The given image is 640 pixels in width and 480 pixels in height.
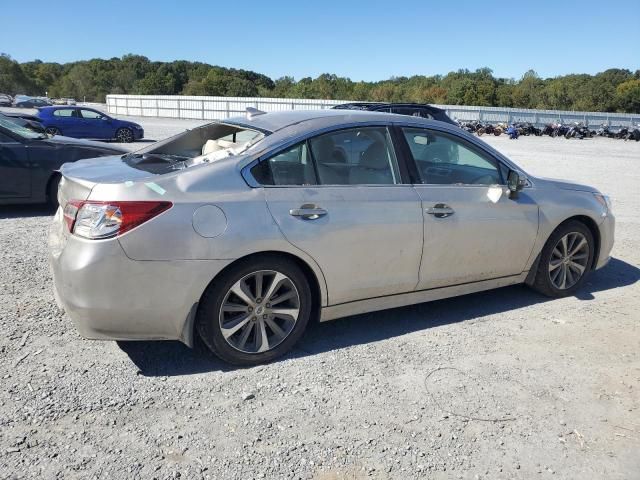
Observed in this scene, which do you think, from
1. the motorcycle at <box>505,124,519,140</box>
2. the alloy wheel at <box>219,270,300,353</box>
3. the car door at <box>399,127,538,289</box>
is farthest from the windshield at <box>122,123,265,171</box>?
the motorcycle at <box>505,124,519,140</box>

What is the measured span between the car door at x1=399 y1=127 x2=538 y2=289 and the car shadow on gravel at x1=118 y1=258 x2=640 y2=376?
1.19 feet

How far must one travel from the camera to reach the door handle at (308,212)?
3578 millimetres

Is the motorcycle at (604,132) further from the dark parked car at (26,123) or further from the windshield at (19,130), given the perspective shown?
the windshield at (19,130)

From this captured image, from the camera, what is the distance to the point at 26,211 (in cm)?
811

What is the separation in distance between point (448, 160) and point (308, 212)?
61.3 inches

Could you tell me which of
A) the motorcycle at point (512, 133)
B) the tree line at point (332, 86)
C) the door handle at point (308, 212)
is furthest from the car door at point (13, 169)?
the tree line at point (332, 86)

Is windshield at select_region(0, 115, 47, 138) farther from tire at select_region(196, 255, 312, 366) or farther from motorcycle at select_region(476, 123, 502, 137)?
motorcycle at select_region(476, 123, 502, 137)

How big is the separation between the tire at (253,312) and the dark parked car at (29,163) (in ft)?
17.3

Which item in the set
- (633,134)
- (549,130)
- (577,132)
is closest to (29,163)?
(549,130)

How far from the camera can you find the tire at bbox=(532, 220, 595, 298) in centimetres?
489

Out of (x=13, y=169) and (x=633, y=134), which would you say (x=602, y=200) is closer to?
(x=13, y=169)

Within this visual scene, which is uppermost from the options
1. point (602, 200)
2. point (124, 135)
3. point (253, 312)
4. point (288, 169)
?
point (288, 169)

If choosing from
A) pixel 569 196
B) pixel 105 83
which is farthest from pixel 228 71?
pixel 569 196

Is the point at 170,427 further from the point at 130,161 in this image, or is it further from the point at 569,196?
the point at 569,196
